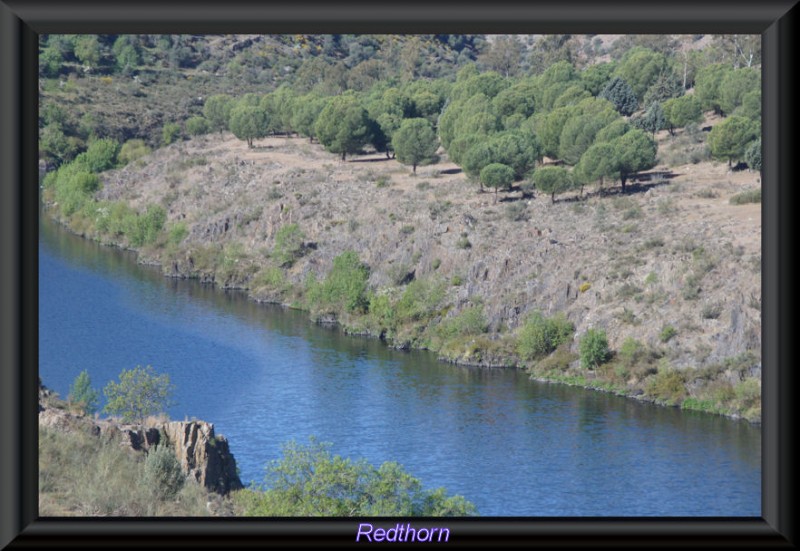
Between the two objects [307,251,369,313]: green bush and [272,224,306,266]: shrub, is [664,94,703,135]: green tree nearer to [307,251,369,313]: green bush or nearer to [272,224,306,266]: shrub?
[307,251,369,313]: green bush

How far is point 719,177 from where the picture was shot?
4778cm

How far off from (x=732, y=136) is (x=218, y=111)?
111ft

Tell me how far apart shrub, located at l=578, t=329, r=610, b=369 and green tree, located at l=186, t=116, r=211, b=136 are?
130 feet

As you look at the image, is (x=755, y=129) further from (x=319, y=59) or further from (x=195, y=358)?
(x=319, y=59)

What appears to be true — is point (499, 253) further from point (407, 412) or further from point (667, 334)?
point (407, 412)

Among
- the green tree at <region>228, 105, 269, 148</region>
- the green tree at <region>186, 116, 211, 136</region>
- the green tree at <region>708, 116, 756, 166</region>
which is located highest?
the green tree at <region>186, 116, 211, 136</region>

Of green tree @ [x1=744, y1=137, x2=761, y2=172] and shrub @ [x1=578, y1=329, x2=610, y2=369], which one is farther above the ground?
green tree @ [x1=744, y1=137, x2=761, y2=172]

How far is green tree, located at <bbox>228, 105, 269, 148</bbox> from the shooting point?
62.4 metres

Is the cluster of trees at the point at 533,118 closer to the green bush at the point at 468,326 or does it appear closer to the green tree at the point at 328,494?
the green bush at the point at 468,326

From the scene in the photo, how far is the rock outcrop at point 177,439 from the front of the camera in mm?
13461

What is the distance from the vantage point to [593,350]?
35969 millimetres

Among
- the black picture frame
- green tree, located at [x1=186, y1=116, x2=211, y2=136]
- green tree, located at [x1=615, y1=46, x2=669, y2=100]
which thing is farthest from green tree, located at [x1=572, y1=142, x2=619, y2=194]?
the black picture frame

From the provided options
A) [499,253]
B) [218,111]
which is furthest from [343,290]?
[218,111]

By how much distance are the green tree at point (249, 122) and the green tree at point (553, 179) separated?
20.9 meters
